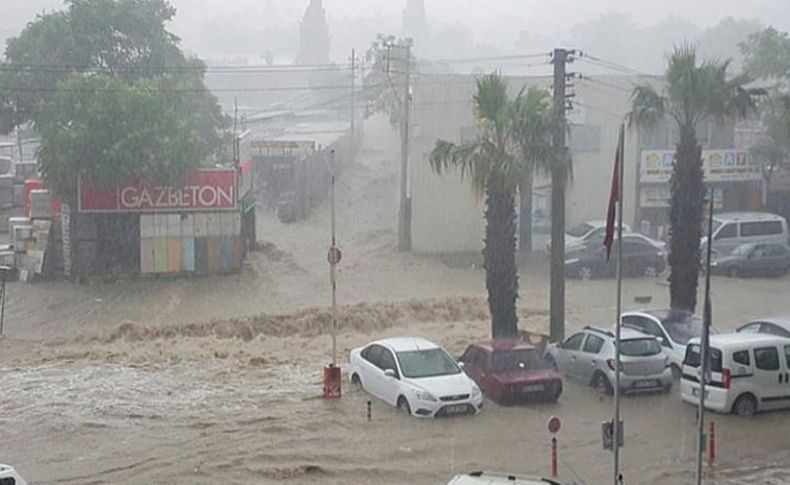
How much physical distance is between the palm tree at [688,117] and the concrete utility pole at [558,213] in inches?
102

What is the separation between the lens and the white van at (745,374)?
1667 centimetres

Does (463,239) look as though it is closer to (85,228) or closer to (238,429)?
(85,228)

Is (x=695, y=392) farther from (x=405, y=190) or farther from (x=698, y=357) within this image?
(x=405, y=190)

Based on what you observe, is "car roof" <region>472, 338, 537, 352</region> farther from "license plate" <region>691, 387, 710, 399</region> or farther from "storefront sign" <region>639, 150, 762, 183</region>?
"storefront sign" <region>639, 150, 762, 183</region>

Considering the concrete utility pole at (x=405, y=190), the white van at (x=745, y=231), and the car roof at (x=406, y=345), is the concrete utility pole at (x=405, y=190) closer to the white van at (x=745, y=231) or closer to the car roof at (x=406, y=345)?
the white van at (x=745, y=231)

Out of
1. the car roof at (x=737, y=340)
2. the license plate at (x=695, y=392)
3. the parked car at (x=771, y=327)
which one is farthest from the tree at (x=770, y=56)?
the license plate at (x=695, y=392)

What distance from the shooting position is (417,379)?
17281 millimetres

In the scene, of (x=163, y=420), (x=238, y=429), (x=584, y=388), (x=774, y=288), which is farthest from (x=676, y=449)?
(x=774, y=288)

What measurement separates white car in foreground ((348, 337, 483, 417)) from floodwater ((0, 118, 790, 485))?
271 millimetres

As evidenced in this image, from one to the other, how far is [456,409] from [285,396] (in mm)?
3393

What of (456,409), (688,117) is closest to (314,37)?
(688,117)

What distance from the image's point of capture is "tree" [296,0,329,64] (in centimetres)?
11762

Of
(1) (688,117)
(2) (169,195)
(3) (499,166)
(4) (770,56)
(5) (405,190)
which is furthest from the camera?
(4) (770,56)

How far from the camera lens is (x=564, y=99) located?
1995cm
